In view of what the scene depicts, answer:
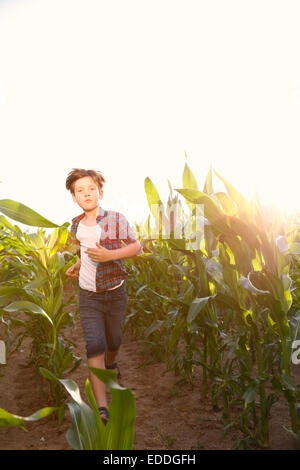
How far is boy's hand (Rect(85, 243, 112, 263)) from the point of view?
6.35 ft

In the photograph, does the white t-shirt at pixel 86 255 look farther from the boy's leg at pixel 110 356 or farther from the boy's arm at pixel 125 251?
the boy's leg at pixel 110 356

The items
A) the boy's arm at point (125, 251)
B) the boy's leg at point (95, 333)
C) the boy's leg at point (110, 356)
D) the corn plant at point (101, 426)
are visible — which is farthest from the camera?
the boy's leg at point (110, 356)

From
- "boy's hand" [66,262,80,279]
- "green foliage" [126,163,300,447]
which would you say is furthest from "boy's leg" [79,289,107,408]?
"green foliage" [126,163,300,447]

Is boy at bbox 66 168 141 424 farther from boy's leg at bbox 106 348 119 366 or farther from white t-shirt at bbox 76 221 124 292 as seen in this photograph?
boy's leg at bbox 106 348 119 366

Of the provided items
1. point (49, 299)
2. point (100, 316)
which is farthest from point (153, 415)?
point (49, 299)

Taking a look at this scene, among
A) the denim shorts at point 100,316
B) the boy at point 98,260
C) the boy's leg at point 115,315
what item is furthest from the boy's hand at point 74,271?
the boy's leg at point 115,315

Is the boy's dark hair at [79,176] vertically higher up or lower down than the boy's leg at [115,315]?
higher up

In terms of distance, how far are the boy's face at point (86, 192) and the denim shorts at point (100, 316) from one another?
461 millimetres

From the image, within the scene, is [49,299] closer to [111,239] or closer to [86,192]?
[111,239]

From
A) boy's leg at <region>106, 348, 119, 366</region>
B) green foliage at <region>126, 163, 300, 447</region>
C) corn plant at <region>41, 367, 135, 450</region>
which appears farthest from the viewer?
boy's leg at <region>106, 348, 119, 366</region>

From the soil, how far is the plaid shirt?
0.72 m

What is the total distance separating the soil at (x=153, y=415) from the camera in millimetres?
1729
